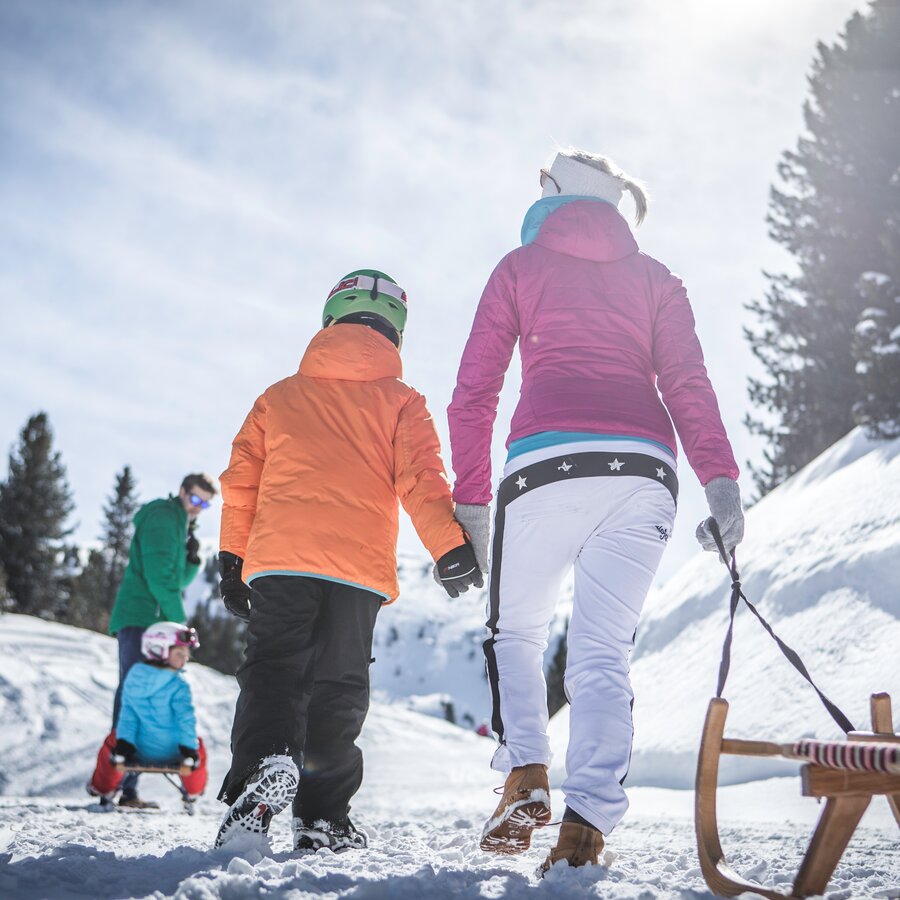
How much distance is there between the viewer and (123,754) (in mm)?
5145

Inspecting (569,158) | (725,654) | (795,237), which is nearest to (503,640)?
(725,654)

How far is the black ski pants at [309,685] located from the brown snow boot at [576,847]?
0.80 meters

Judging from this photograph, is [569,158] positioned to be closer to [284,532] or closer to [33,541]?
[284,532]

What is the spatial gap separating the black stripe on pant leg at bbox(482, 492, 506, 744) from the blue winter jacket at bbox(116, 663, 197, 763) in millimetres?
3390

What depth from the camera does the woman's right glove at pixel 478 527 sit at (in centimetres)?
272

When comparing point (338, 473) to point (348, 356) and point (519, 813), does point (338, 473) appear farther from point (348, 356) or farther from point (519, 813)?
point (519, 813)

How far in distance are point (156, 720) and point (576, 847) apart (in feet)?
13.5

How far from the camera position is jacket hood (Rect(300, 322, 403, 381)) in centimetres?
306

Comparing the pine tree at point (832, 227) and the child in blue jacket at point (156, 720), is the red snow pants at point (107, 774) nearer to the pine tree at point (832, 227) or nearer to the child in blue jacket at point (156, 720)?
the child in blue jacket at point (156, 720)

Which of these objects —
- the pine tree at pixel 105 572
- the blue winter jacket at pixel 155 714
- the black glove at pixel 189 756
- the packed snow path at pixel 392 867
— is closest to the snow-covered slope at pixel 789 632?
the packed snow path at pixel 392 867

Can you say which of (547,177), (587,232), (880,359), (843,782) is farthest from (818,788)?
(880,359)

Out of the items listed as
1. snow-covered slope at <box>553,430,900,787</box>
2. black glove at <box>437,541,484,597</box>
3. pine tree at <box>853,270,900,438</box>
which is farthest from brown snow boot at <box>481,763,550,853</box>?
pine tree at <box>853,270,900,438</box>

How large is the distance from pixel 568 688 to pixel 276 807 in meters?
0.98

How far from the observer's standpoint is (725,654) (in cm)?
187
